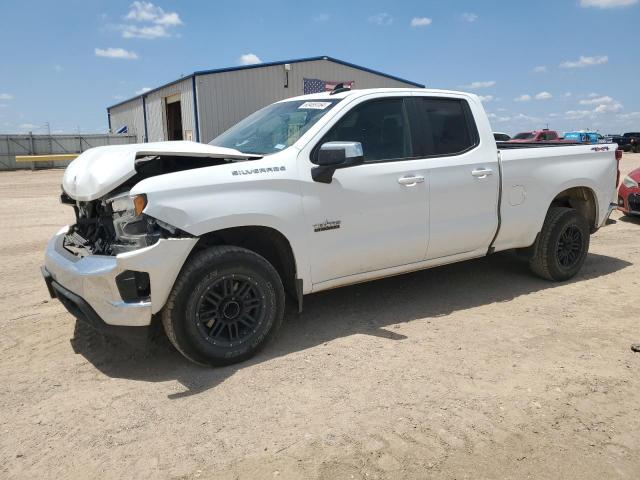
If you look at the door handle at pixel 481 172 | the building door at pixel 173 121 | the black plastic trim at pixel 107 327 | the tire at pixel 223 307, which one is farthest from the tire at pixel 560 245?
the building door at pixel 173 121

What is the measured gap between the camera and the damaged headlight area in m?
3.33

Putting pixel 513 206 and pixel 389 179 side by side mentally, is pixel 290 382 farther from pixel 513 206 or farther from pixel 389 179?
pixel 513 206

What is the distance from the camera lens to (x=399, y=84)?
1061 inches

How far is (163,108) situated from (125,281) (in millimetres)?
25444

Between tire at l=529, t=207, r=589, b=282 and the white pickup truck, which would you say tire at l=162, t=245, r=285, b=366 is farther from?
tire at l=529, t=207, r=589, b=282

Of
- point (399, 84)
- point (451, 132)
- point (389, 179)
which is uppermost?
point (399, 84)

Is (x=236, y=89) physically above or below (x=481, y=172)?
above

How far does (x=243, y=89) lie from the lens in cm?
2288

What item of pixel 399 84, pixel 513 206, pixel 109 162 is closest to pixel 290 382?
pixel 109 162

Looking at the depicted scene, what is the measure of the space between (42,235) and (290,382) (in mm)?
6648

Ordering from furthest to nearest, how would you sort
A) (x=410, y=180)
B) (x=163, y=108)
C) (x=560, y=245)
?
(x=163, y=108) → (x=560, y=245) → (x=410, y=180)

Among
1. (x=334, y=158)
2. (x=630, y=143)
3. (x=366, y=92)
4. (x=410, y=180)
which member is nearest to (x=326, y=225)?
(x=334, y=158)

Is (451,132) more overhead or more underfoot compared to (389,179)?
more overhead

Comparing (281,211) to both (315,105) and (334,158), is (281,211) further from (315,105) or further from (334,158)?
(315,105)
